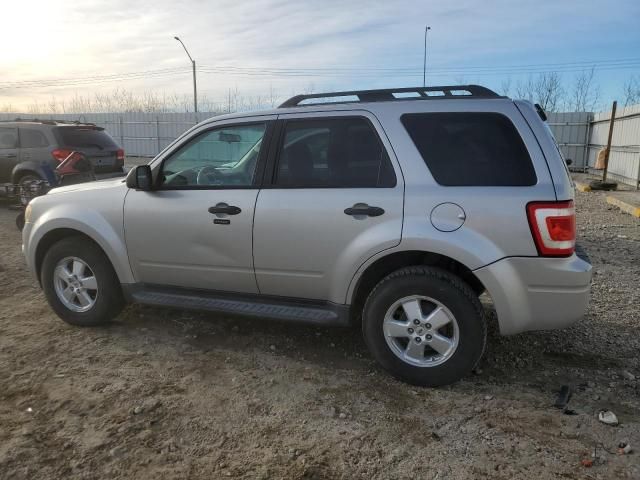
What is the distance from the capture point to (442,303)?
3242 mm

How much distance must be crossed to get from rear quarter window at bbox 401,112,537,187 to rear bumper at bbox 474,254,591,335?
0.51m

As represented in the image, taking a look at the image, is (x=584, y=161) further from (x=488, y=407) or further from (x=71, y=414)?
(x=71, y=414)

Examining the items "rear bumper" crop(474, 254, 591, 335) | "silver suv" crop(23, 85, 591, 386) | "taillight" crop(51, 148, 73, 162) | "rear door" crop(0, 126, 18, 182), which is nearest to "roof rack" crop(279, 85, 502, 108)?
"silver suv" crop(23, 85, 591, 386)

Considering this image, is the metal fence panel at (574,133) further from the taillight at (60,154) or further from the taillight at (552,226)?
the taillight at (552,226)

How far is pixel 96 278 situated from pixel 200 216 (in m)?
1.16

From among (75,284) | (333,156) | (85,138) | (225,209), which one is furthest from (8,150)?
(333,156)

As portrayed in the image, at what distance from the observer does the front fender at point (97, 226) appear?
4.16 metres

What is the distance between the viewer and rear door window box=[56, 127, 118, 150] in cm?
995

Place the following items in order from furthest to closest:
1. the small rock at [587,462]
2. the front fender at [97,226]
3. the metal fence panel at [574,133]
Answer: the metal fence panel at [574,133], the front fender at [97,226], the small rock at [587,462]

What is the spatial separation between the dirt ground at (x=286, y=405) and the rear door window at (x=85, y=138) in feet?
20.1

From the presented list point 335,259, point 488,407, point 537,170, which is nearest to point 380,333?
point 335,259

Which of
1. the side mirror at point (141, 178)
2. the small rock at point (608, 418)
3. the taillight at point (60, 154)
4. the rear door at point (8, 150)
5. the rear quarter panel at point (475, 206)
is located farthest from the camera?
Result: the rear door at point (8, 150)

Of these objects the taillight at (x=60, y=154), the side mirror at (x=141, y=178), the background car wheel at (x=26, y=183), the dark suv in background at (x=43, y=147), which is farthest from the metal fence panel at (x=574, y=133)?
the side mirror at (x=141, y=178)

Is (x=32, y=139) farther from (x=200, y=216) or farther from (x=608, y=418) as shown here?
(x=608, y=418)
